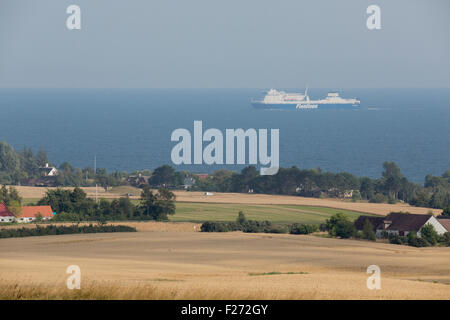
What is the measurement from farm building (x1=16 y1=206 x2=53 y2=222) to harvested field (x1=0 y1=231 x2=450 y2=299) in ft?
26.3

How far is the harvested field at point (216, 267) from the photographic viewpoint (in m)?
18.0

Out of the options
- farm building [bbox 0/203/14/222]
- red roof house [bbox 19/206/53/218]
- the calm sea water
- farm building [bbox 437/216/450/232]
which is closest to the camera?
farm building [bbox 437/216/450/232]

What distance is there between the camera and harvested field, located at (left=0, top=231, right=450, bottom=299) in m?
18.0

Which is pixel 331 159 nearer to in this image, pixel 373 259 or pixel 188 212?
pixel 188 212

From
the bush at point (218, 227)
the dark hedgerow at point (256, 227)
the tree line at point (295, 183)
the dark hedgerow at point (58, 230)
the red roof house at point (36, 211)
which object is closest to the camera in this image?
the dark hedgerow at point (58, 230)

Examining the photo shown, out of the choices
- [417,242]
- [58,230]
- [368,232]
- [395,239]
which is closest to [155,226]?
[58,230]

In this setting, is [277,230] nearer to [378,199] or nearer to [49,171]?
[378,199]

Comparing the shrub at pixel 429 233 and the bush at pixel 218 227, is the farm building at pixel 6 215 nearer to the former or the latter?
the bush at pixel 218 227

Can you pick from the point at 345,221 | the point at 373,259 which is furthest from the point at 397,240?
the point at 373,259

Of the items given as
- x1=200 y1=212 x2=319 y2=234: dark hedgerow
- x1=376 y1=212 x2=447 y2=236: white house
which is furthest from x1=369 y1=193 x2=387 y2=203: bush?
x1=376 y1=212 x2=447 y2=236: white house

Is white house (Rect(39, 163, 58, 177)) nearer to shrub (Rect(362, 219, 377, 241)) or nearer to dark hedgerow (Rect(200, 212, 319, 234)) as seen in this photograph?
dark hedgerow (Rect(200, 212, 319, 234))

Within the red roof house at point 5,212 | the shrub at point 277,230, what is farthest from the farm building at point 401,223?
the red roof house at point 5,212

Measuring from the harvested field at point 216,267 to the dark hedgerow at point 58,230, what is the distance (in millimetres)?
1651
